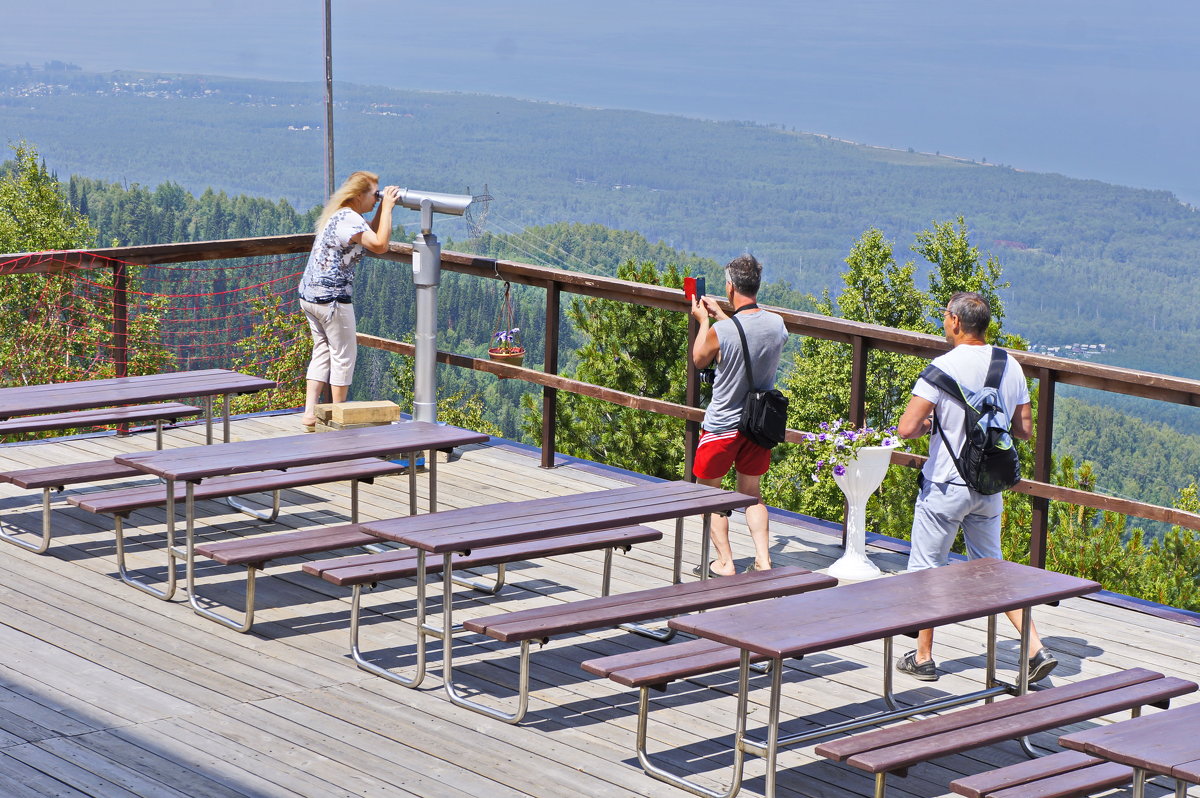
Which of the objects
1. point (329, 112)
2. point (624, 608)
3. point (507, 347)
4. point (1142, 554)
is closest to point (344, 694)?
point (624, 608)

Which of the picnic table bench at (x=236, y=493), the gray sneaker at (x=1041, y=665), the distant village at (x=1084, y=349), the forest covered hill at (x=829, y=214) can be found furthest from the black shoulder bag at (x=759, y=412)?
the forest covered hill at (x=829, y=214)

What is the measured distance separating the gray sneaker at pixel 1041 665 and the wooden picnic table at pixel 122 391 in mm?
3372

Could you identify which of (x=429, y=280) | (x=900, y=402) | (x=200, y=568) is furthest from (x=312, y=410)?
(x=900, y=402)

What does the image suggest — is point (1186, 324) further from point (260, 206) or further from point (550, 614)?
point (550, 614)

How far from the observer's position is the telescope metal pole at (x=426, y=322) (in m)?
6.79

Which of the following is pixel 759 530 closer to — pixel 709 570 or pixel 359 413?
pixel 709 570

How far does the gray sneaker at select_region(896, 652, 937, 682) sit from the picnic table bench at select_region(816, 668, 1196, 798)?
0.78 meters

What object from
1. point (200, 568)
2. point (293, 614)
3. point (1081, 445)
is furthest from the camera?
point (1081, 445)

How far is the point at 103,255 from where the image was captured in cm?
722

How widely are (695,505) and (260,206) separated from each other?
112 meters

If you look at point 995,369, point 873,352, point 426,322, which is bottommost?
point 873,352

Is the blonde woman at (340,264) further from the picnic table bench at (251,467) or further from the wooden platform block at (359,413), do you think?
the picnic table bench at (251,467)

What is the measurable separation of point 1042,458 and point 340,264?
3536mm

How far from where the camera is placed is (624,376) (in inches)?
1672
